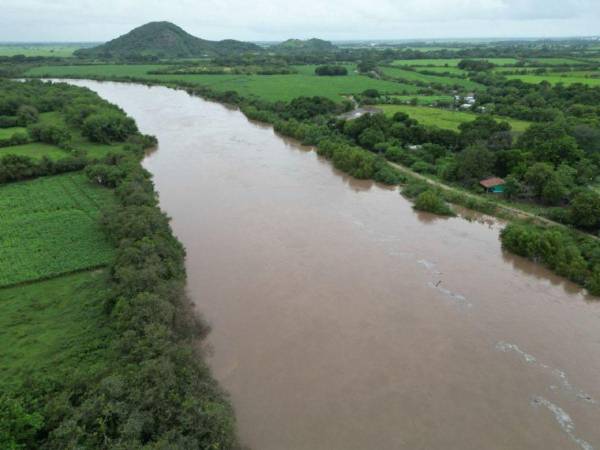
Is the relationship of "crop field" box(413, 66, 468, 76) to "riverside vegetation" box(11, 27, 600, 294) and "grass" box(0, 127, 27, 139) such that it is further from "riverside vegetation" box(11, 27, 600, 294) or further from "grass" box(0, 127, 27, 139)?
"grass" box(0, 127, 27, 139)

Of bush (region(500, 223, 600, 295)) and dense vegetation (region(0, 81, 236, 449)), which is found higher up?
dense vegetation (region(0, 81, 236, 449))

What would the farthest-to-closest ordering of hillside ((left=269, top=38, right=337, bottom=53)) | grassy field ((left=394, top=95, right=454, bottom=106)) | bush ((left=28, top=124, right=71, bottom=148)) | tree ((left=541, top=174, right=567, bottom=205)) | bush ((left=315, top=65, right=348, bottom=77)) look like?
hillside ((left=269, top=38, right=337, bottom=53))
bush ((left=315, top=65, right=348, bottom=77))
grassy field ((left=394, top=95, right=454, bottom=106))
bush ((left=28, top=124, right=71, bottom=148))
tree ((left=541, top=174, right=567, bottom=205))

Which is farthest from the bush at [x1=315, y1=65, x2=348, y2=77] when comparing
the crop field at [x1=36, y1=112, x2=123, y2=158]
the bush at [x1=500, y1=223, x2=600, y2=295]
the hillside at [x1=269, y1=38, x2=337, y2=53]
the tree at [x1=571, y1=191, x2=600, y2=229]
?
the hillside at [x1=269, y1=38, x2=337, y2=53]

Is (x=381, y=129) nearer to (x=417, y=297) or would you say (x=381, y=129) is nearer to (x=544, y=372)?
(x=417, y=297)

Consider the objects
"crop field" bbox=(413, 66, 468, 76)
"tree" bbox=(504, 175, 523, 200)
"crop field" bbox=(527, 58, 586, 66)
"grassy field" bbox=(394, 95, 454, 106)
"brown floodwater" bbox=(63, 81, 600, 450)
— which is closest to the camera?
"brown floodwater" bbox=(63, 81, 600, 450)

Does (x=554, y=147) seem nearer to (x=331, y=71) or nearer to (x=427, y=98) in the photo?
(x=427, y=98)

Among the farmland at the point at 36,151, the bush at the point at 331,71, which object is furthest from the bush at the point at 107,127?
the bush at the point at 331,71
